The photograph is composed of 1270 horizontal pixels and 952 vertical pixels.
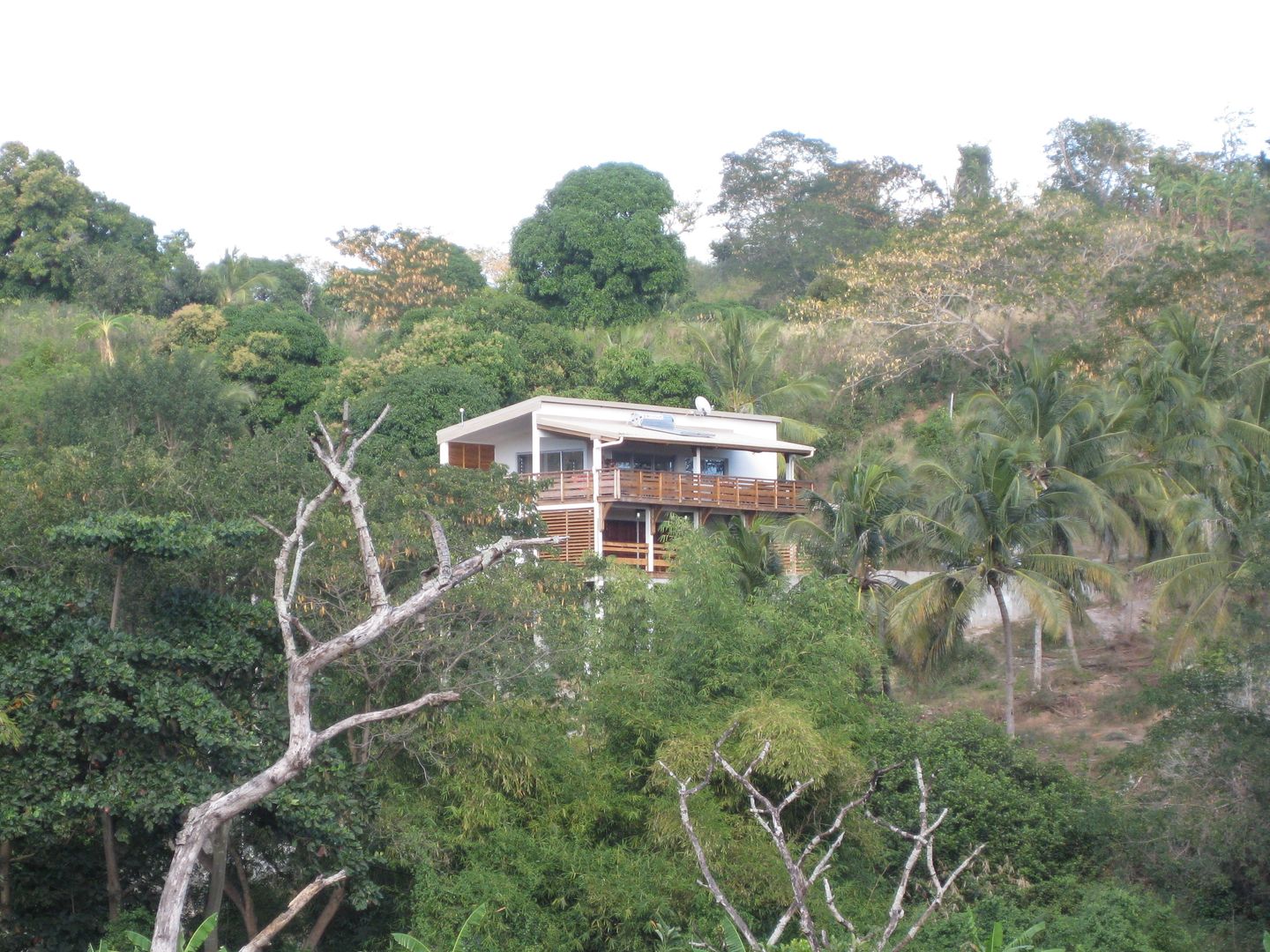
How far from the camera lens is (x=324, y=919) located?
17.9 meters

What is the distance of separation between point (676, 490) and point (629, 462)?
218 cm

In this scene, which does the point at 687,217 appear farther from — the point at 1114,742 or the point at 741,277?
the point at 1114,742

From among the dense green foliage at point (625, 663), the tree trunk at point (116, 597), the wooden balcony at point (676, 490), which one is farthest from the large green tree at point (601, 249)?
the tree trunk at point (116, 597)

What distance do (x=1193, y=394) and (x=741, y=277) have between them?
31.2 metres

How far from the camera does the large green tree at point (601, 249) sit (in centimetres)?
4728

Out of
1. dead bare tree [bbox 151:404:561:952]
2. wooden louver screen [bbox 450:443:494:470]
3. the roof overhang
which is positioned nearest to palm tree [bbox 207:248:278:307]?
wooden louver screen [bbox 450:443:494:470]

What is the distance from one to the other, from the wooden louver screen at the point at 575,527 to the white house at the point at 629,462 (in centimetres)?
2

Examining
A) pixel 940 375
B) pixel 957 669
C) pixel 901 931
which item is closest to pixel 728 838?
pixel 901 931

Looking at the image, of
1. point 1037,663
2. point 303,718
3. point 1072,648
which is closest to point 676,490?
point 1037,663

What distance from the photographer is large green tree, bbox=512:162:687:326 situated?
1861 inches

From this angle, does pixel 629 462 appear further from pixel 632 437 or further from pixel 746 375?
pixel 746 375

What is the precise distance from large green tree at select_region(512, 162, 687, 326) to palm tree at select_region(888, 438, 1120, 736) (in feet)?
70.5

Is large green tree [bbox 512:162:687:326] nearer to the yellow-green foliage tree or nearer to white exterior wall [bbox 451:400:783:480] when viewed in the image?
the yellow-green foliage tree

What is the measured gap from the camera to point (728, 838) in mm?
18688
